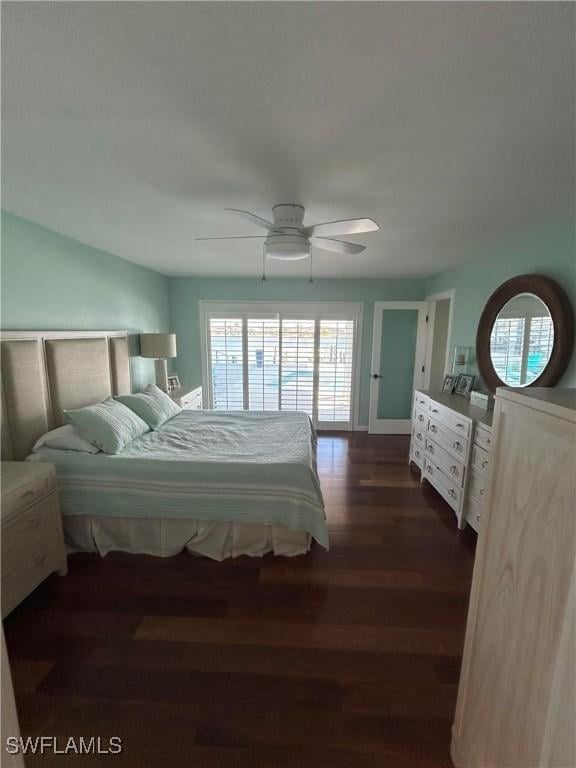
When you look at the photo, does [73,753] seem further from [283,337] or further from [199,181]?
[283,337]

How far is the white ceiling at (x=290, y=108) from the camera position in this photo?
0.80 metres

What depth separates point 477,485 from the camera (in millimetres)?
2414

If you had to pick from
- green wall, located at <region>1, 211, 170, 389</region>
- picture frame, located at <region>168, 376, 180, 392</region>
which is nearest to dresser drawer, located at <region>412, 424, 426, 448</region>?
picture frame, located at <region>168, 376, 180, 392</region>

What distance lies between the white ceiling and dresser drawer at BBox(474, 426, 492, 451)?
1494 mm

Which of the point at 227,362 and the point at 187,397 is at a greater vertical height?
the point at 227,362

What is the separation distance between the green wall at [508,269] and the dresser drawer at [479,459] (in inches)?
27.1

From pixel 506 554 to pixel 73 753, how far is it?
176 cm

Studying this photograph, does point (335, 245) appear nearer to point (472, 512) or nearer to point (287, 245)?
point (287, 245)

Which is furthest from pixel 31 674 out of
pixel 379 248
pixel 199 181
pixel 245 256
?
pixel 379 248

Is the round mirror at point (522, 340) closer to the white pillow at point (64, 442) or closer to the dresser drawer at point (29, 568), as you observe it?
the white pillow at point (64, 442)

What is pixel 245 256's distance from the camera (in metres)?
3.29

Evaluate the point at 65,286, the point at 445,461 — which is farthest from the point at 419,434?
the point at 65,286

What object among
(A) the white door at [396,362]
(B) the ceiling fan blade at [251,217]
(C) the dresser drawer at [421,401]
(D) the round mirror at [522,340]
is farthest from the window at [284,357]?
(B) the ceiling fan blade at [251,217]

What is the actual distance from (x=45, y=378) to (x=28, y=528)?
42.8 inches
